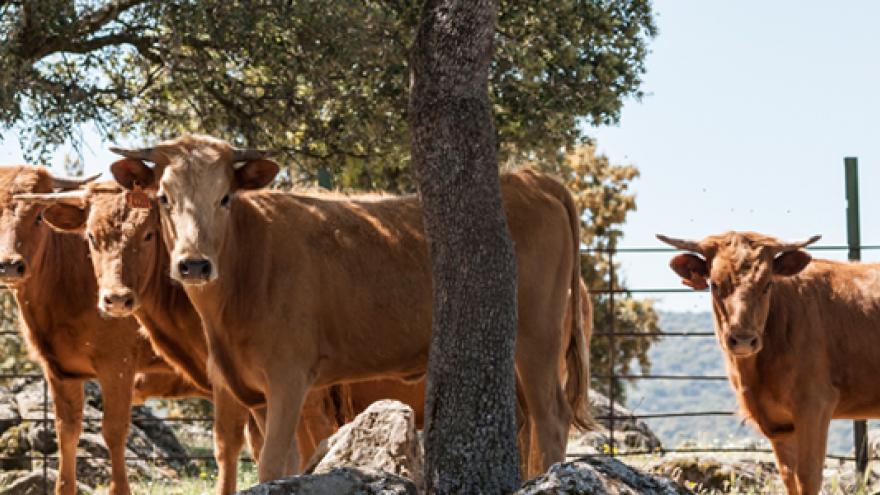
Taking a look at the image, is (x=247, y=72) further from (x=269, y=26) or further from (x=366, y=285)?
(x=366, y=285)

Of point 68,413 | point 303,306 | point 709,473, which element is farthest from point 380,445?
point 709,473

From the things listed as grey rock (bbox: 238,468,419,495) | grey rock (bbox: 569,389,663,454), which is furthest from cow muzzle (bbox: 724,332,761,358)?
grey rock (bbox: 238,468,419,495)

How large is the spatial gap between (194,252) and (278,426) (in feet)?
3.29

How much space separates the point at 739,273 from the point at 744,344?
0.53 m

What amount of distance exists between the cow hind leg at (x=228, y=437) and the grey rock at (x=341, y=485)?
263 cm

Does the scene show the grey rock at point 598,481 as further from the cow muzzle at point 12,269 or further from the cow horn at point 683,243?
the cow muzzle at point 12,269

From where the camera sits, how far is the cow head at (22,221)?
348 inches

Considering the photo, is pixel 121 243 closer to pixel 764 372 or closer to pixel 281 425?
pixel 281 425

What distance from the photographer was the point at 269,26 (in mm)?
12766

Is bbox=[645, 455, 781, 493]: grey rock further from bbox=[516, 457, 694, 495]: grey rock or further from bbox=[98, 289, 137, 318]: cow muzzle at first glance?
bbox=[516, 457, 694, 495]: grey rock

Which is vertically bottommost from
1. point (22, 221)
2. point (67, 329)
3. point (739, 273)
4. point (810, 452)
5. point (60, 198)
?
point (810, 452)

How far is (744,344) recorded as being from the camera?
340 inches

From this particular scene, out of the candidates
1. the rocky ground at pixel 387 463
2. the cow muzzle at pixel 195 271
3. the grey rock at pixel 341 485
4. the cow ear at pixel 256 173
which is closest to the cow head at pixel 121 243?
the cow ear at pixel 256 173

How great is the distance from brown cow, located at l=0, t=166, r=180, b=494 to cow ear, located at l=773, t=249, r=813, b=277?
423 cm
